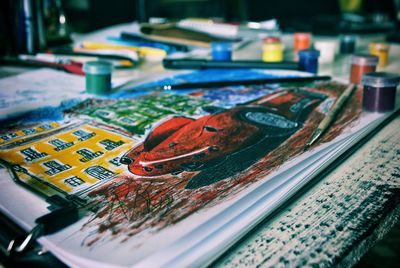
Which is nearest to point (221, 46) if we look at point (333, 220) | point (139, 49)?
point (139, 49)

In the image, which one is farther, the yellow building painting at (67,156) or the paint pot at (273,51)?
the paint pot at (273,51)

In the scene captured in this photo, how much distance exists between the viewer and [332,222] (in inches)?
14.1

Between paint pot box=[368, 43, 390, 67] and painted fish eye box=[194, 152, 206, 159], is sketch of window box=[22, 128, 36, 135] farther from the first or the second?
paint pot box=[368, 43, 390, 67]

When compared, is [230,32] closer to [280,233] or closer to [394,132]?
[394,132]

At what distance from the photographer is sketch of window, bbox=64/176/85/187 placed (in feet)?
1.31

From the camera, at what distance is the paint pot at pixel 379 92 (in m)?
0.59

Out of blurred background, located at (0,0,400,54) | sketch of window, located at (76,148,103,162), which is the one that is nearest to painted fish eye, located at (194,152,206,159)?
sketch of window, located at (76,148,103,162)

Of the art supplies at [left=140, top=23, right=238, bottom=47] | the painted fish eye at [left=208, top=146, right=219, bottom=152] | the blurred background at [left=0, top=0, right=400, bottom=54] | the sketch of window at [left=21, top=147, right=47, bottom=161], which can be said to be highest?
the blurred background at [left=0, top=0, right=400, bottom=54]

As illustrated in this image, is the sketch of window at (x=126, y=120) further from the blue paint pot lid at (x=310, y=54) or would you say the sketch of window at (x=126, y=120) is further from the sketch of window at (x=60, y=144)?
the blue paint pot lid at (x=310, y=54)

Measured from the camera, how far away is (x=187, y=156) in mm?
459

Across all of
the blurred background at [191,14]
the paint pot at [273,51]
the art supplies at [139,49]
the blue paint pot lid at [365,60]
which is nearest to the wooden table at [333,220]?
the blue paint pot lid at [365,60]

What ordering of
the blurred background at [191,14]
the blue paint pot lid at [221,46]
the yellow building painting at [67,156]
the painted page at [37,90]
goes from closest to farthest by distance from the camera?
the yellow building painting at [67,156]
the painted page at [37,90]
the blue paint pot lid at [221,46]
the blurred background at [191,14]

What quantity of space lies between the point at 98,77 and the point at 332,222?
0.48m

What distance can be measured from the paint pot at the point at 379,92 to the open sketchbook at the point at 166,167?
20mm
